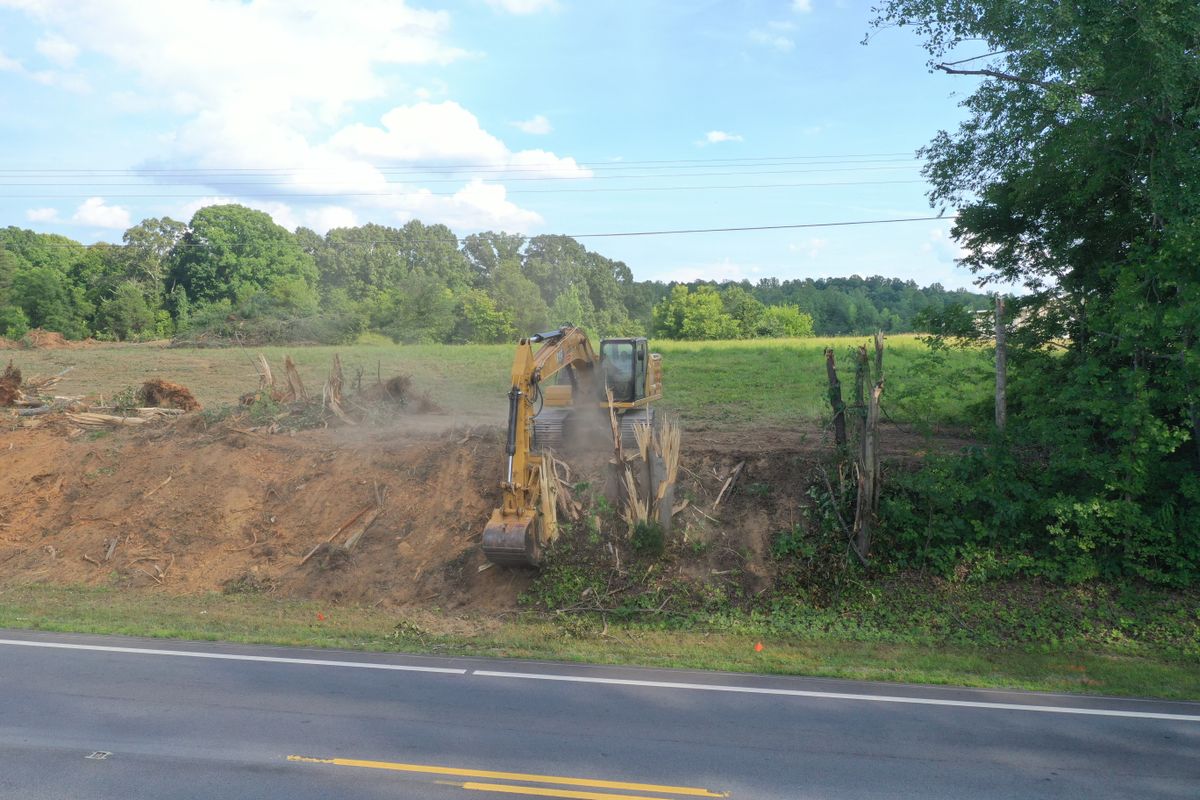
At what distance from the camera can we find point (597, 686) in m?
9.74

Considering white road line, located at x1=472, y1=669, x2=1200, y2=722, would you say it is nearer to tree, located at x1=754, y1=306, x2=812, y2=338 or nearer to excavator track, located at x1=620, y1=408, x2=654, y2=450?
excavator track, located at x1=620, y1=408, x2=654, y2=450

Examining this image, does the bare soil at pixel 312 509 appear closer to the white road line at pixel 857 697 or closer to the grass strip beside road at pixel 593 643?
the grass strip beside road at pixel 593 643

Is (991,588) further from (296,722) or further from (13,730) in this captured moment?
(13,730)

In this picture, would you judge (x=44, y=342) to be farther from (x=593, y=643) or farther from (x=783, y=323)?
(x=783, y=323)

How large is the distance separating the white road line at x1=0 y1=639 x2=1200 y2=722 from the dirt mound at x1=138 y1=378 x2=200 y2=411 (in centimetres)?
1081

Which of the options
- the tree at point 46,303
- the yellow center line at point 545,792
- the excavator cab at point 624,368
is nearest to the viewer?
the yellow center line at point 545,792

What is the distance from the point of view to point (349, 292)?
6344cm

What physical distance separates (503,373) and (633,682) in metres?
23.4

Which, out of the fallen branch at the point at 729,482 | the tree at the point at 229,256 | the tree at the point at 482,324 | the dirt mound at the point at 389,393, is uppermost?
the tree at the point at 229,256

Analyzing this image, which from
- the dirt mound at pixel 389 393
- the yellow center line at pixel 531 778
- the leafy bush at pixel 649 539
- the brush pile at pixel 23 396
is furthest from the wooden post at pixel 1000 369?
the brush pile at pixel 23 396

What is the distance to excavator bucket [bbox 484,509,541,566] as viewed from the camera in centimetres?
1225

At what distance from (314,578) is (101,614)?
9.91 ft

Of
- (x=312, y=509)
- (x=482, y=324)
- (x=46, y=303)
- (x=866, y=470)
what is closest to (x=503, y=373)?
(x=312, y=509)

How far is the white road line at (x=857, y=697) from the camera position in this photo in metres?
9.02
